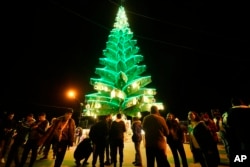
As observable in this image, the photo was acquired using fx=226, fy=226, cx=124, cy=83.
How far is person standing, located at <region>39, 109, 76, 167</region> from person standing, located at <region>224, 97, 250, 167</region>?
194 inches

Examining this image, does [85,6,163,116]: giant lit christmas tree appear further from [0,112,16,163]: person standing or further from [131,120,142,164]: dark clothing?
[0,112,16,163]: person standing

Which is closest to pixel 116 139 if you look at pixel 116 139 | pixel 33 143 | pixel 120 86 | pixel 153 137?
pixel 116 139

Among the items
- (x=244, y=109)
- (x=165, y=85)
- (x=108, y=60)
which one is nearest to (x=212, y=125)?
(x=244, y=109)

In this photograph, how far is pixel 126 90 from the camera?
869 inches

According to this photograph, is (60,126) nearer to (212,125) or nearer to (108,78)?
(212,125)

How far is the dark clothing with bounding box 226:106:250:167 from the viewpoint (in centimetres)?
492

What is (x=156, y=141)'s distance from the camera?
6410 millimetres

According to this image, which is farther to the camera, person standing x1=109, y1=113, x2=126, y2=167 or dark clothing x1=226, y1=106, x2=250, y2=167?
person standing x1=109, y1=113, x2=126, y2=167

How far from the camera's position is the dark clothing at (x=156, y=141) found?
→ 20.9ft

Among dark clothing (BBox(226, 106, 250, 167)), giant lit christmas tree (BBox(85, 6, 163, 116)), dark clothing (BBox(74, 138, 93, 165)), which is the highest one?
giant lit christmas tree (BBox(85, 6, 163, 116))

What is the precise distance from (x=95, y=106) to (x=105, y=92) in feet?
5.99

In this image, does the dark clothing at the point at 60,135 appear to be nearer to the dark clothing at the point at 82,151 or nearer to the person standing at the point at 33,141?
the person standing at the point at 33,141

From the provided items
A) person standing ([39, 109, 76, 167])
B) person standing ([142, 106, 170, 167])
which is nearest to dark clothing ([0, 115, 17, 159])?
person standing ([39, 109, 76, 167])

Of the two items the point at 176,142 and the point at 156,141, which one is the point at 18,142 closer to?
the point at 156,141
